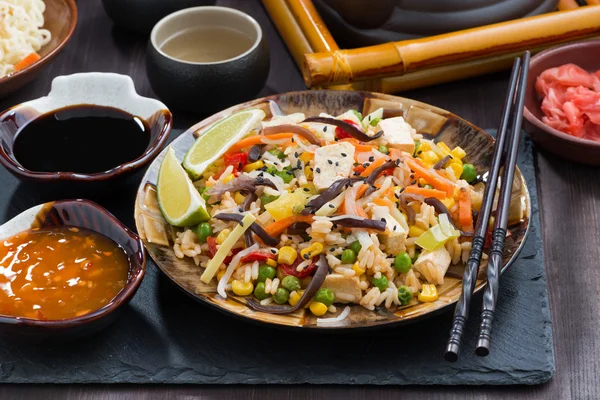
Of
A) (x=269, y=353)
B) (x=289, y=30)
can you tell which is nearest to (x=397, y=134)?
(x=269, y=353)

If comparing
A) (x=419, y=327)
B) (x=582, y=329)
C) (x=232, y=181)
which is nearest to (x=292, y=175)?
(x=232, y=181)

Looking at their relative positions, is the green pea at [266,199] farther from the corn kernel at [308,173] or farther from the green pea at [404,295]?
the green pea at [404,295]

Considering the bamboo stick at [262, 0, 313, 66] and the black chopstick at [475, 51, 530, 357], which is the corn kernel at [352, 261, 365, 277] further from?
the bamboo stick at [262, 0, 313, 66]

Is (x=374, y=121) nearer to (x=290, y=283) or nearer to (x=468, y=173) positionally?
(x=468, y=173)

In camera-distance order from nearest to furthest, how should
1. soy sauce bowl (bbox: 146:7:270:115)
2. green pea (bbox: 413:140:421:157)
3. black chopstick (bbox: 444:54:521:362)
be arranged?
black chopstick (bbox: 444:54:521:362) → green pea (bbox: 413:140:421:157) → soy sauce bowl (bbox: 146:7:270:115)

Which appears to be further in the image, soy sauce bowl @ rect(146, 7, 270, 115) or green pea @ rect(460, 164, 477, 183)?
soy sauce bowl @ rect(146, 7, 270, 115)

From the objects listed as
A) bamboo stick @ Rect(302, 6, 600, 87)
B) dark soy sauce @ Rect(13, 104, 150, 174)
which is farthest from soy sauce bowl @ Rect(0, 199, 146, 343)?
bamboo stick @ Rect(302, 6, 600, 87)

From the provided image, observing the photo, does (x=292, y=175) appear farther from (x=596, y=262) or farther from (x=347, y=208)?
(x=596, y=262)
